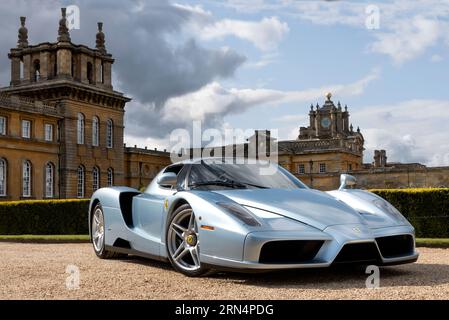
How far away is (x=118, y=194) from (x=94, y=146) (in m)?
44.7

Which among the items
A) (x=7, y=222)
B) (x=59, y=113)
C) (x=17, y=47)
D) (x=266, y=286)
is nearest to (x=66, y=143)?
(x=59, y=113)

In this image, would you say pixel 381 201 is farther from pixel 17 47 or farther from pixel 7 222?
pixel 17 47

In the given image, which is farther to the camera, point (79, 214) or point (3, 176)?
point (3, 176)

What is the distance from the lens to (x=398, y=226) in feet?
22.0

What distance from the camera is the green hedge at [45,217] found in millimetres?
A: 22781

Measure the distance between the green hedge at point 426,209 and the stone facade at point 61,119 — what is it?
1331 inches

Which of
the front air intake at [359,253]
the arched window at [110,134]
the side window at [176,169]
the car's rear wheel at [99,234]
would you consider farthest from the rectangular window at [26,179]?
the front air intake at [359,253]

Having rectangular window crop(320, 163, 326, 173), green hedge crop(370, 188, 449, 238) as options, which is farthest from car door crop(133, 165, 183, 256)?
rectangular window crop(320, 163, 326, 173)

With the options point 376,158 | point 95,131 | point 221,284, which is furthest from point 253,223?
point 376,158

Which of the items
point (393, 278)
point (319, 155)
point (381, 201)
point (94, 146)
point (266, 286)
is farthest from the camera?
point (319, 155)

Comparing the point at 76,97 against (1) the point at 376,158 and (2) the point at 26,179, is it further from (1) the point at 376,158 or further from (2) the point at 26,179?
(1) the point at 376,158

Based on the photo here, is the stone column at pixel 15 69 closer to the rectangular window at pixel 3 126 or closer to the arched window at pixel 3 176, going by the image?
the rectangular window at pixel 3 126

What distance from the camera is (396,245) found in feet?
21.9

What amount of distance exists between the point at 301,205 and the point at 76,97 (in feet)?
150
